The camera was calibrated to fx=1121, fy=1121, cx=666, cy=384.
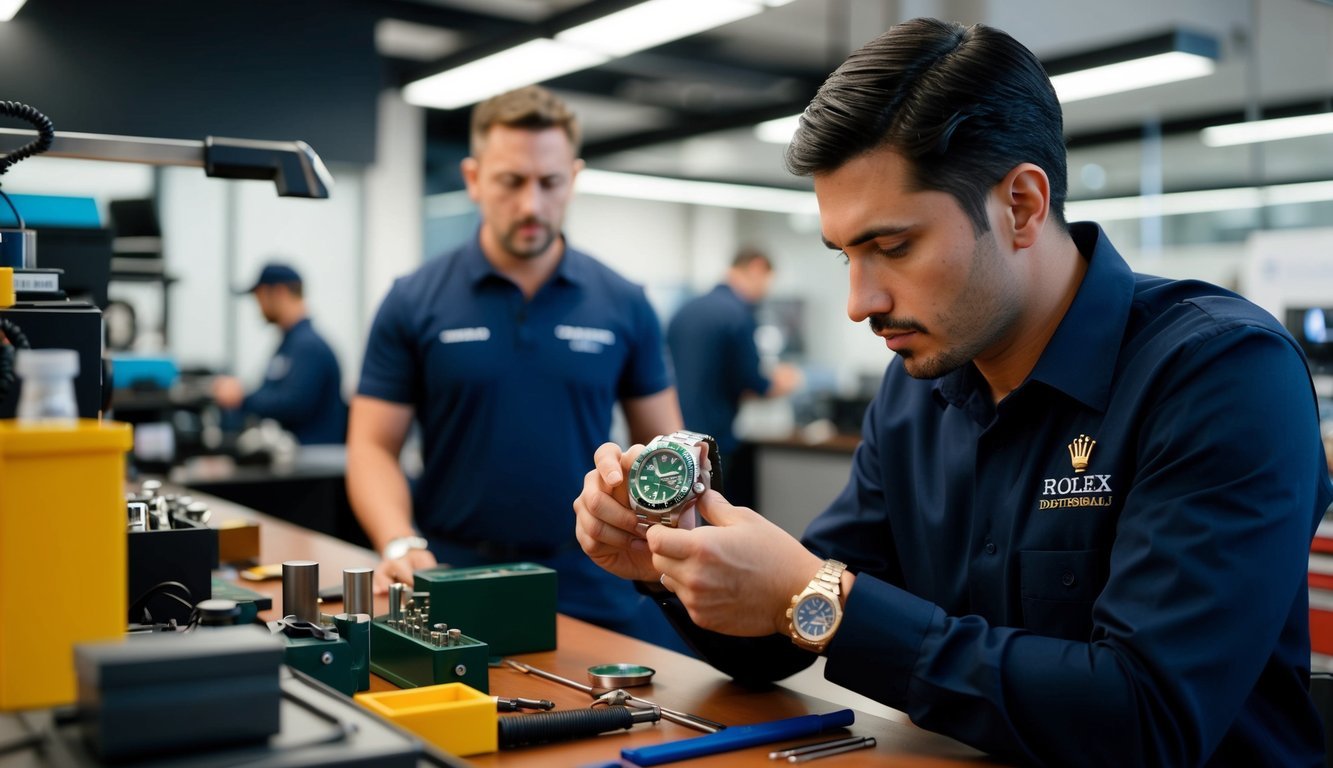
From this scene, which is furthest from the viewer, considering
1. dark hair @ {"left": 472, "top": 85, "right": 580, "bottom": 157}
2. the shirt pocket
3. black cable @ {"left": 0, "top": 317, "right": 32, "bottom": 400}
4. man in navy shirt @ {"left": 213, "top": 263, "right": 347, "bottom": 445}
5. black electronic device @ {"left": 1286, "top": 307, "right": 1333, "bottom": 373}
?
man in navy shirt @ {"left": 213, "top": 263, "right": 347, "bottom": 445}

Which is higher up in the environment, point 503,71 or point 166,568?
point 503,71

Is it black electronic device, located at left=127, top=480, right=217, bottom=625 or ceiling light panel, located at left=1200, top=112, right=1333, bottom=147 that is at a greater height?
ceiling light panel, located at left=1200, top=112, right=1333, bottom=147

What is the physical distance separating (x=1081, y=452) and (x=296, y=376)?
466cm

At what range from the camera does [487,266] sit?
102 inches

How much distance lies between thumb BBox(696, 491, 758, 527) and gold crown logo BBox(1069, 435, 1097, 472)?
1.29 ft

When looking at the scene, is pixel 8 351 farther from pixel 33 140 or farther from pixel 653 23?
pixel 653 23

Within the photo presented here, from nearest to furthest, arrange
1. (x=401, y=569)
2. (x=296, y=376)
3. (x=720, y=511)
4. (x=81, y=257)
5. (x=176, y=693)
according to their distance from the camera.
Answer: (x=176, y=693) → (x=720, y=511) → (x=401, y=569) → (x=81, y=257) → (x=296, y=376)

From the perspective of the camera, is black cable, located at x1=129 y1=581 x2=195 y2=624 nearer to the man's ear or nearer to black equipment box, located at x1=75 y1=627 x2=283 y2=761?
black equipment box, located at x1=75 y1=627 x2=283 y2=761

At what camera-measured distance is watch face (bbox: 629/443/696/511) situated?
1226 millimetres

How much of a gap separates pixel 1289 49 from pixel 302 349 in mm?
4977

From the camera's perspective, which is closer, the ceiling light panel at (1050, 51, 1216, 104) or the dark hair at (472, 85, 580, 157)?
the dark hair at (472, 85, 580, 157)

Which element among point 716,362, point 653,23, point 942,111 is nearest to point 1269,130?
point 716,362

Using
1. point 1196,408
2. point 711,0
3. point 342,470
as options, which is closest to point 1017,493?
point 1196,408

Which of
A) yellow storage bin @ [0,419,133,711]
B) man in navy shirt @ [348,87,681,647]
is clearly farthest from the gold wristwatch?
man in navy shirt @ [348,87,681,647]
